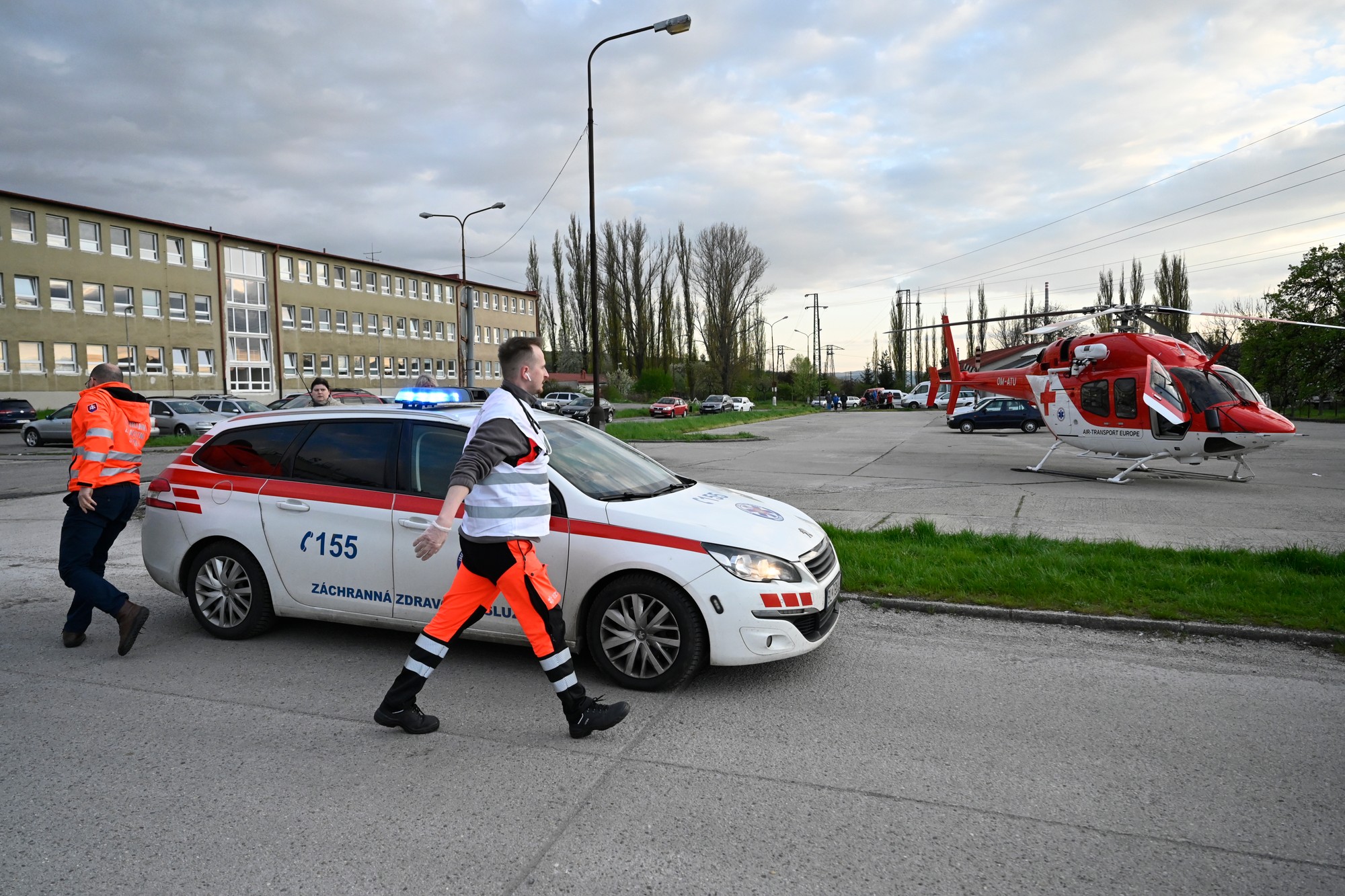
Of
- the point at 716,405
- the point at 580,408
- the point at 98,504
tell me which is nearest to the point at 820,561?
the point at 98,504

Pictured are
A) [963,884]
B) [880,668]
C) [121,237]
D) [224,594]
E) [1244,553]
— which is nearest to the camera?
[963,884]

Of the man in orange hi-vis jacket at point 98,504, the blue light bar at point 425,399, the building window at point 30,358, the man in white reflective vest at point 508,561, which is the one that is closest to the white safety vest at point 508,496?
the man in white reflective vest at point 508,561

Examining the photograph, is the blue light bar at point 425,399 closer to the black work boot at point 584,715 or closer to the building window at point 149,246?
the black work boot at point 584,715

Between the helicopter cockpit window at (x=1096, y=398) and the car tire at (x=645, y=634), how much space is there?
14.0 m

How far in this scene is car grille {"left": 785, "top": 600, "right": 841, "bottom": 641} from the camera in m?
4.50

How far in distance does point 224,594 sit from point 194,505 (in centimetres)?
63

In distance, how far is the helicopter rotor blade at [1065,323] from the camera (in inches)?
621

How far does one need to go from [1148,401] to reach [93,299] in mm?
50804

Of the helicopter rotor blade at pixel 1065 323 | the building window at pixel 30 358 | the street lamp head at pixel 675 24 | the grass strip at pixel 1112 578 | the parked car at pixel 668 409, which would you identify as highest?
the street lamp head at pixel 675 24

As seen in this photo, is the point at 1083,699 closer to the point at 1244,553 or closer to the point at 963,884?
the point at 963,884

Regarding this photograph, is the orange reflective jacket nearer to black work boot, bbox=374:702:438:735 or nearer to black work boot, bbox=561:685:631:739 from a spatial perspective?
black work boot, bbox=374:702:438:735

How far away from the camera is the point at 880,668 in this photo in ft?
16.4

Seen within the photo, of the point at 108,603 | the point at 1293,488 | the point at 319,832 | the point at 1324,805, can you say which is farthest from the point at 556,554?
the point at 1293,488

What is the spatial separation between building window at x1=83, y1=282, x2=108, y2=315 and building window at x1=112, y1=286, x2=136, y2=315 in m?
0.53
